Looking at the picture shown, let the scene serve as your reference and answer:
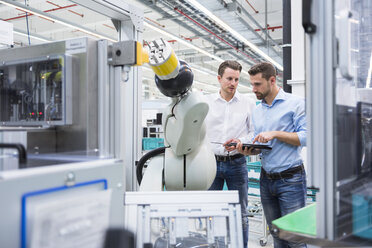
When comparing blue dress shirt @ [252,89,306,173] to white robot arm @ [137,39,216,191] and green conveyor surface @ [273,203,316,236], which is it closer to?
white robot arm @ [137,39,216,191]

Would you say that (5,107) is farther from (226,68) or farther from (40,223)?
(226,68)

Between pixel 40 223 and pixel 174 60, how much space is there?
885 mm

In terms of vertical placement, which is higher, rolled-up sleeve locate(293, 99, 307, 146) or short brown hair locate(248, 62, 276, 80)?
short brown hair locate(248, 62, 276, 80)

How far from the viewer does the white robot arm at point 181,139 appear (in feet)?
5.09

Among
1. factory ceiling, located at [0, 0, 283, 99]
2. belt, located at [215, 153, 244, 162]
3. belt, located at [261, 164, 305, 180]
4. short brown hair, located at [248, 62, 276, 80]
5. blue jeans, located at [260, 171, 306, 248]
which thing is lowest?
blue jeans, located at [260, 171, 306, 248]

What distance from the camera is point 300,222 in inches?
44.9

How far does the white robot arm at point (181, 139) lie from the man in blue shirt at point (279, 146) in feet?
1.46

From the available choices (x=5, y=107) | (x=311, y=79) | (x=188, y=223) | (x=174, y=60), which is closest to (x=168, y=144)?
(x=174, y=60)

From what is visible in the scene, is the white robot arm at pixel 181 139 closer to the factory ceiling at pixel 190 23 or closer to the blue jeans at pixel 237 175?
the blue jeans at pixel 237 175

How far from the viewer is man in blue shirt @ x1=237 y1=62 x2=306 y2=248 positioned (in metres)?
2.09

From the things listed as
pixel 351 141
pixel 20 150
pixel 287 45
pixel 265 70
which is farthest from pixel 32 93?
pixel 287 45

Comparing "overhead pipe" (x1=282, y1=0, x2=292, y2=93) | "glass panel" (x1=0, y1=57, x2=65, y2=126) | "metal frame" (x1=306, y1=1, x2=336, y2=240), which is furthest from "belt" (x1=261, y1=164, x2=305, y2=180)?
"glass panel" (x1=0, y1=57, x2=65, y2=126)

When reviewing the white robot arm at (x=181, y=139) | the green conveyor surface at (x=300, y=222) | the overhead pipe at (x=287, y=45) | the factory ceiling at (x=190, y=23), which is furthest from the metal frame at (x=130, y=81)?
the factory ceiling at (x=190, y=23)

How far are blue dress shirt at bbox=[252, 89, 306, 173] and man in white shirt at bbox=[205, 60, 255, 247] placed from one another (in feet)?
0.93
